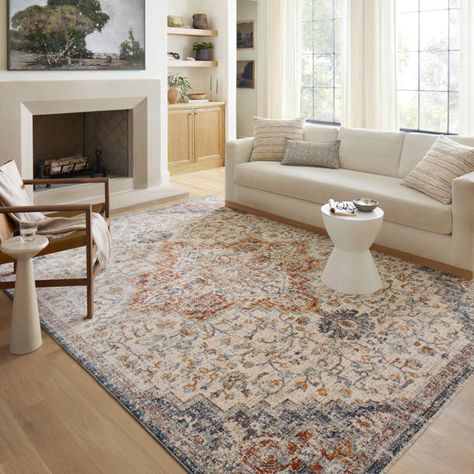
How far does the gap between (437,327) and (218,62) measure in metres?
5.54

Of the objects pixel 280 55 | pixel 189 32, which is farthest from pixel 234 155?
pixel 280 55

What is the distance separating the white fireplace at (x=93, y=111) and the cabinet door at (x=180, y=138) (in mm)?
752

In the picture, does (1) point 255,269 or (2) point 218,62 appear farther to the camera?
(2) point 218,62

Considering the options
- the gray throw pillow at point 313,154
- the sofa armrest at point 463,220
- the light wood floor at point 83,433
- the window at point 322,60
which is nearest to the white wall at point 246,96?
the window at point 322,60

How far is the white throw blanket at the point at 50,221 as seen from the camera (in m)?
2.95

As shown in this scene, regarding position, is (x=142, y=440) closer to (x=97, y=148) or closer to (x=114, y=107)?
(x=114, y=107)

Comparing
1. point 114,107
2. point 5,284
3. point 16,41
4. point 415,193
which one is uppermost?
point 16,41

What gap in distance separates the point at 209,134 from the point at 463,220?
4529 millimetres

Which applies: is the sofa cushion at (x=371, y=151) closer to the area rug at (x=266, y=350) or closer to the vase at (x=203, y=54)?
the area rug at (x=266, y=350)

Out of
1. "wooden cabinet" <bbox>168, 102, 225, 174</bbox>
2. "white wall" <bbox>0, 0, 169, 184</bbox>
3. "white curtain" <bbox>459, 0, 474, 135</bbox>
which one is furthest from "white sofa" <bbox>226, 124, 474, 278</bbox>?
"wooden cabinet" <bbox>168, 102, 225, 174</bbox>

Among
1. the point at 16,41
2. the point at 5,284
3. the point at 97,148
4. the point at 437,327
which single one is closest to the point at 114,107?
the point at 97,148

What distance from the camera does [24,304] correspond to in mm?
2469

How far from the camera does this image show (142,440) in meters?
1.89

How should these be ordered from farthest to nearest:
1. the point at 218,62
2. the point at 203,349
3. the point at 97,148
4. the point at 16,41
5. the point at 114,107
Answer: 1. the point at 218,62
2. the point at 97,148
3. the point at 114,107
4. the point at 16,41
5. the point at 203,349
